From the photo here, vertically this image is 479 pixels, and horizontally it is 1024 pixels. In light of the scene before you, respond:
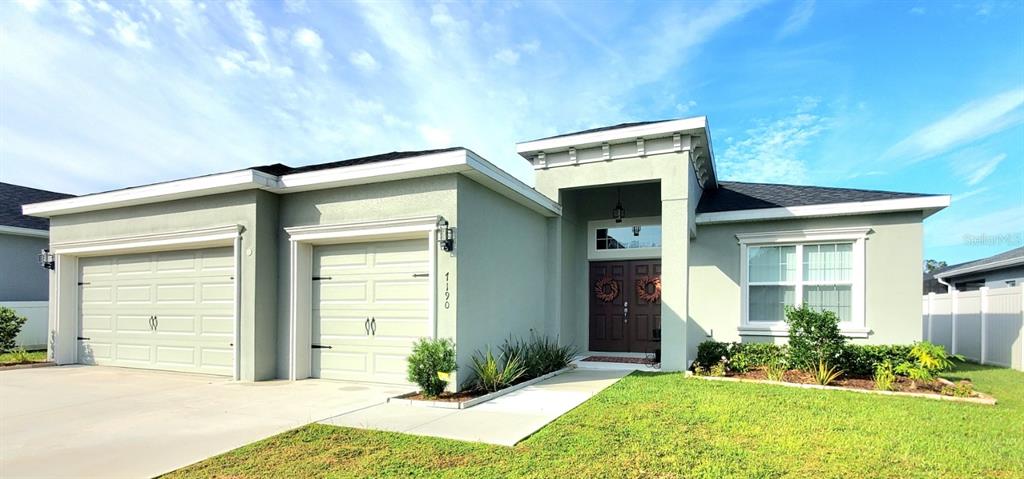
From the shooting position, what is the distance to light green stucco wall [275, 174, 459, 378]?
23.1ft

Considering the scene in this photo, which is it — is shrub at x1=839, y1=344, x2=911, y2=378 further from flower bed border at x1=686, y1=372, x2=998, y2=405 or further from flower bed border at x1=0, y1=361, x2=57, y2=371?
flower bed border at x1=0, y1=361, x2=57, y2=371

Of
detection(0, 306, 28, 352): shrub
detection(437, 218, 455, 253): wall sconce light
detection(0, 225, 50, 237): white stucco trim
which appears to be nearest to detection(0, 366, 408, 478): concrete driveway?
detection(437, 218, 455, 253): wall sconce light

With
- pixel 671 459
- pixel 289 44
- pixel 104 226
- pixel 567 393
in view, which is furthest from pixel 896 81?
pixel 104 226

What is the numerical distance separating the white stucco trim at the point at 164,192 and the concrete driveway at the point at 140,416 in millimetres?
3123

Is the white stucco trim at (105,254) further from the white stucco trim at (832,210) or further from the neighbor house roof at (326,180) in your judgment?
the white stucco trim at (832,210)

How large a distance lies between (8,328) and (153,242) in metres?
5.19

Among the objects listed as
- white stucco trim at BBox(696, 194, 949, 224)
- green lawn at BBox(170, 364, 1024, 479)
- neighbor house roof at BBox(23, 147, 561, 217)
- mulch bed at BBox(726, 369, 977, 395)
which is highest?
neighbor house roof at BBox(23, 147, 561, 217)

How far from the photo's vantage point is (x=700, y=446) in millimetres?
4500

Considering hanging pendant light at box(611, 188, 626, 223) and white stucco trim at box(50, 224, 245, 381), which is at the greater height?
hanging pendant light at box(611, 188, 626, 223)

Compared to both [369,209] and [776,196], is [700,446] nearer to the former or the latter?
[369,209]

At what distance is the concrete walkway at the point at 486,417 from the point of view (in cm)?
496

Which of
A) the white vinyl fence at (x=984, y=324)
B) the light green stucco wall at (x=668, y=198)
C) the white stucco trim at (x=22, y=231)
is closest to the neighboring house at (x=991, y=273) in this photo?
the white vinyl fence at (x=984, y=324)

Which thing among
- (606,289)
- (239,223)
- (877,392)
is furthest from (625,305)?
(239,223)

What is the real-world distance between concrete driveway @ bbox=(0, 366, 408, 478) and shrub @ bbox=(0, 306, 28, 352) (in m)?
2.94
